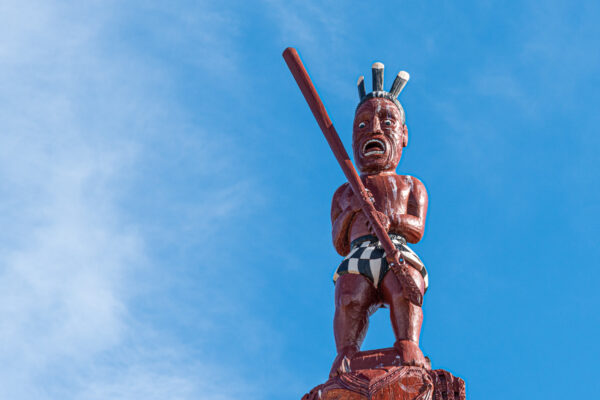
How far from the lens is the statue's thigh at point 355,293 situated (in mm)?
8664

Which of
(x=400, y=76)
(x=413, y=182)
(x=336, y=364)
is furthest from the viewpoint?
(x=400, y=76)

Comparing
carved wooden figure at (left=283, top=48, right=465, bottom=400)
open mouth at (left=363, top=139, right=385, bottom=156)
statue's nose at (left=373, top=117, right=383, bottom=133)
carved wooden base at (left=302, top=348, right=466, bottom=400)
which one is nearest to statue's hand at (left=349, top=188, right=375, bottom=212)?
carved wooden figure at (left=283, top=48, right=465, bottom=400)

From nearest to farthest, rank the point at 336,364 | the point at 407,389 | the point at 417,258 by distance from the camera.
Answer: the point at 407,389
the point at 336,364
the point at 417,258

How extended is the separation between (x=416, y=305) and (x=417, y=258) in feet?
2.21

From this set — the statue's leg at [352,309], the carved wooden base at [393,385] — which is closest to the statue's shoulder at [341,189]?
the statue's leg at [352,309]

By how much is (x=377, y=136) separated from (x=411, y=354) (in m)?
2.84

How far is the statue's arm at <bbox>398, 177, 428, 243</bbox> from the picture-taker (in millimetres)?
9219

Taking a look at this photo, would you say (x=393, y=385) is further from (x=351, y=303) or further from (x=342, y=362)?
(x=351, y=303)

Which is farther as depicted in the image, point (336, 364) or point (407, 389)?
point (336, 364)

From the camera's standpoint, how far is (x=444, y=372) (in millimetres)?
7793

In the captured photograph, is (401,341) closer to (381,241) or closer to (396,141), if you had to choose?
(381,241)

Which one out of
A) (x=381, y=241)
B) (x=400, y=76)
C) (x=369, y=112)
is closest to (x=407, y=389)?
(x=381, y=241)

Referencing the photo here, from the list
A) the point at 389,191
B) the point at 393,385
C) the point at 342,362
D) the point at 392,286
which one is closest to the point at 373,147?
the point at 389,191

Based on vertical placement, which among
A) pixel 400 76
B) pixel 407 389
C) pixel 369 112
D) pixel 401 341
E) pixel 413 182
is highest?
pixel 400 76
